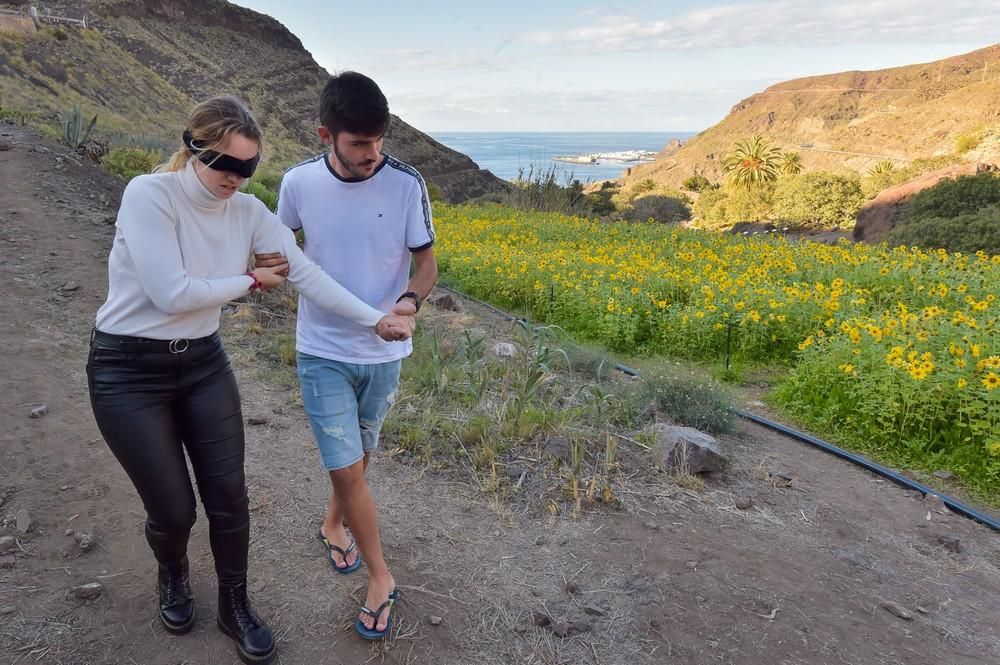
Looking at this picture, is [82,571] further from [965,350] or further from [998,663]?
[965,350]

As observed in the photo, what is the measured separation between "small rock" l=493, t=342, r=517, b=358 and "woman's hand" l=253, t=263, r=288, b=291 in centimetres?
351

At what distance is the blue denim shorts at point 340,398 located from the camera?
7.56ft

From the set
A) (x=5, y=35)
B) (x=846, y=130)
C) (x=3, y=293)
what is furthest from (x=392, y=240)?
(x=846, y=130)

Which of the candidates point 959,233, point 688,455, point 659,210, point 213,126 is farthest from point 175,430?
point 659,210

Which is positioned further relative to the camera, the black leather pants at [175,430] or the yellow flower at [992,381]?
the yellow flower at [992,381]

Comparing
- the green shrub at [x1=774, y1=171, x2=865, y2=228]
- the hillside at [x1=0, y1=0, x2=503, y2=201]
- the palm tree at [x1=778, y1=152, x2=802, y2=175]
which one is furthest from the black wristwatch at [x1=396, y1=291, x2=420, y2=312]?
the palm tree at [x1=778, y1=152, x2=802, y2=175]

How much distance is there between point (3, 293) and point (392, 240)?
4981mm

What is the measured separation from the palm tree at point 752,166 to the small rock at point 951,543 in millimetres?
36910

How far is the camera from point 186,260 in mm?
2043

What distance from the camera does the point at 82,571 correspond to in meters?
2.74

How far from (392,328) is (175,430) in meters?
0.69

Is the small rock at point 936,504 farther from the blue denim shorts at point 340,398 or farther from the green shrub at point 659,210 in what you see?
the green shrub at point 659,210

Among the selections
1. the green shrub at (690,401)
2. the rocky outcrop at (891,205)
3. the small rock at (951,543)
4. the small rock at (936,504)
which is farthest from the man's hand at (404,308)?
the rocky outcrop at (891,205)

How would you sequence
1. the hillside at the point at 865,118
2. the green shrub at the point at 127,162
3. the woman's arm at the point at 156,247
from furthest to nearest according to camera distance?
the hillside at the point at 865,118 < the green shrub at the point at 127,162 < the woman's arm at the point at 156,247
